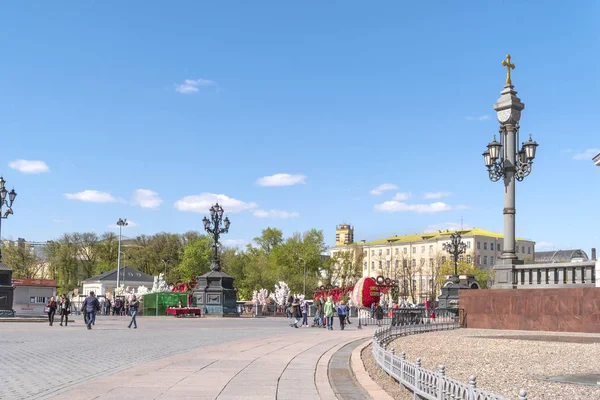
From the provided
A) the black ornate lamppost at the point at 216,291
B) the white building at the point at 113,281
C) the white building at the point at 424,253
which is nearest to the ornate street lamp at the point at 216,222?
the black ornate lamppost at the point at 216,291

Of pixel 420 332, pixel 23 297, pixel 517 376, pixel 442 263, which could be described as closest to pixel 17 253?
pixel 23 297

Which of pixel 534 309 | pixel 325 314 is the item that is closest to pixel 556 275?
pixel 534 309

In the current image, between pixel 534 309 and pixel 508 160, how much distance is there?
678cm

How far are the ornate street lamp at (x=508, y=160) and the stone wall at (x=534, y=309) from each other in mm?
990

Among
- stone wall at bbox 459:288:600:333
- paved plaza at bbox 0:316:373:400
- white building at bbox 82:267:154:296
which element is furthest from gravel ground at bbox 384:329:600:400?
white building at bbox 82:267:154:296

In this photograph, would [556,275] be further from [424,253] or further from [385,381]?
[424,253]

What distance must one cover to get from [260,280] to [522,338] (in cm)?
7638

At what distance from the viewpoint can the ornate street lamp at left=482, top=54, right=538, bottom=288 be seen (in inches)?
1112

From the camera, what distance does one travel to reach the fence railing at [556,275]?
81.4 feet

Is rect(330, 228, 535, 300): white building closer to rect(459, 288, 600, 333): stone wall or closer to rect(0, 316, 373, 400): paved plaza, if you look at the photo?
rect(459, 288, 600, 333): stone wall

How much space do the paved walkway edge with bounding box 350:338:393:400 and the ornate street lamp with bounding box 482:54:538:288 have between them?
40.6 feet

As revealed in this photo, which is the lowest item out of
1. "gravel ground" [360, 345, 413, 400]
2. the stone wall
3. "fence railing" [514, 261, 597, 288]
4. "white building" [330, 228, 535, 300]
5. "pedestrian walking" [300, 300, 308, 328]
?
"pedestrian walking" [300, 300, 308, 328]

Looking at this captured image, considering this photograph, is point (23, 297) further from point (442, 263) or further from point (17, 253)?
point (442, 263)

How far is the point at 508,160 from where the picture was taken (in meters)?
29.6
